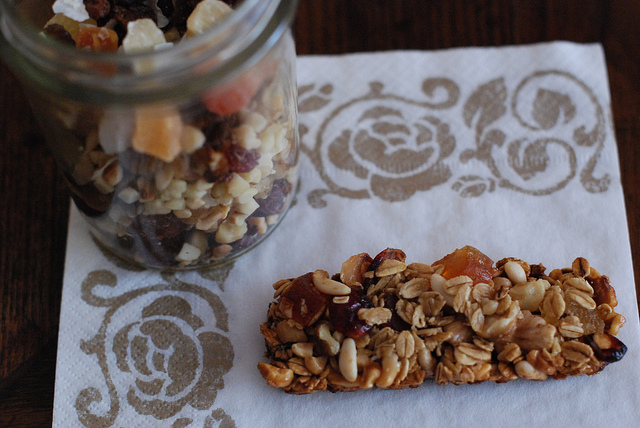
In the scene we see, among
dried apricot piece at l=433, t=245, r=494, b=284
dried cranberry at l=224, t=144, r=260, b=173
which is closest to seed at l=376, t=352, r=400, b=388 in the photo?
dried apricot piece at l=433, t=245, r=494, b=284

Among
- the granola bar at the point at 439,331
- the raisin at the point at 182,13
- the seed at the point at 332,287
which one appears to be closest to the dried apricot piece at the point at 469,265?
the granola bar at the point at 439,331

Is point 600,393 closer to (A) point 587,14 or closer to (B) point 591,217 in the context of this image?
(B) point 591,217

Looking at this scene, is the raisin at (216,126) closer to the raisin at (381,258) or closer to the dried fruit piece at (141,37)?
the dried fruit piece at (141,37)

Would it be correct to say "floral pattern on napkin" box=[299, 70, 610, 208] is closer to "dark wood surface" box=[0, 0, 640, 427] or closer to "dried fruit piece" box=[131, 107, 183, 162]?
"dark wood surface" box=[0, 0, 640, 427]

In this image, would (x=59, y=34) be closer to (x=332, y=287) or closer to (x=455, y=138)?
(x=332, y=287)

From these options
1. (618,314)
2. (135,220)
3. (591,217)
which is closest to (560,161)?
(591,217)

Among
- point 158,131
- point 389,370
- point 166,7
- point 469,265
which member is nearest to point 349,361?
point 389,370
